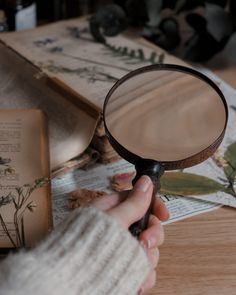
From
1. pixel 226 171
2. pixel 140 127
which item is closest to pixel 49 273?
pixel 140 127

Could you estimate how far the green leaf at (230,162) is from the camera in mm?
835

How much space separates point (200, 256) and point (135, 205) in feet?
0.53

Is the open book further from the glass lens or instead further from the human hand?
the human hand

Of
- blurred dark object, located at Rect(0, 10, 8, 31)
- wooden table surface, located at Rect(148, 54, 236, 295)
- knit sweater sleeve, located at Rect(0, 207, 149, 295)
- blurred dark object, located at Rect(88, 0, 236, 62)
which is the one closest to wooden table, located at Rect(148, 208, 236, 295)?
wooden table surface, located at Rect(148, 54, 236, 295)

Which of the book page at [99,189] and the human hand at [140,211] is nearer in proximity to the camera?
the human hand at [140,211]

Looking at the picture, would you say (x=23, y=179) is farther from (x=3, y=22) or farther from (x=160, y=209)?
(x=3, y=22)

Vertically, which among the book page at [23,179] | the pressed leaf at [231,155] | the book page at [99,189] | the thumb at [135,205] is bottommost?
the book page at [99,189]

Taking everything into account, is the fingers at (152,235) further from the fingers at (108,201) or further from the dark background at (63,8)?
the dark background at (63,8)

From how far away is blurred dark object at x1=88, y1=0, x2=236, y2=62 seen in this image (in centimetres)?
108

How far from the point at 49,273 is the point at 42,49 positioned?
0.59 m

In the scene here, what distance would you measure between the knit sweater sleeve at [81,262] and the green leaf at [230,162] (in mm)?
293

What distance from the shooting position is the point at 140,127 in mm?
766

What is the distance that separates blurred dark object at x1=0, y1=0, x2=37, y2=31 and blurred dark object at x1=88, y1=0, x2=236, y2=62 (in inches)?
5.2

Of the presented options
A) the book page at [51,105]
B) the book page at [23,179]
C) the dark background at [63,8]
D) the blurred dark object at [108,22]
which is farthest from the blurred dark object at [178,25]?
the book page at [23,179]
